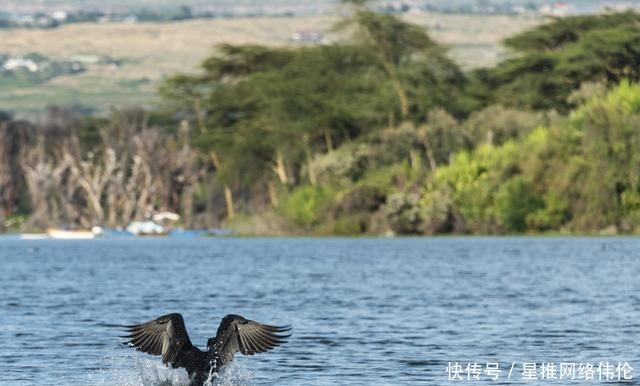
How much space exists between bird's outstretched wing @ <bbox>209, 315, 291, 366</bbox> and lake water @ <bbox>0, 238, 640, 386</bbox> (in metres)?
0.96

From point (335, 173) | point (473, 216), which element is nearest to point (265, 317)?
point (473, 216)

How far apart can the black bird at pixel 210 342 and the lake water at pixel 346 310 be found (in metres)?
0.81

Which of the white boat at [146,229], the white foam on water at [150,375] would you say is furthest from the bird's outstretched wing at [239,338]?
the white boat at [146,229]

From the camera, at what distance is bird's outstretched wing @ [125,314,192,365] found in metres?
21.6

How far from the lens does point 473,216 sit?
331 feet

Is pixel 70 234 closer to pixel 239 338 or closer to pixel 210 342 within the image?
pixel 210 342

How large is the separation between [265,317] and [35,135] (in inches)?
4664

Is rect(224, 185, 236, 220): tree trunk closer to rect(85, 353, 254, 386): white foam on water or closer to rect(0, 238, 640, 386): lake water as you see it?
rect(0, 238, 640, 386): lake water

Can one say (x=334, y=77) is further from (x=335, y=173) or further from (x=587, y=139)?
(x=587, y=139)

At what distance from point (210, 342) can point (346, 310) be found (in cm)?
1842

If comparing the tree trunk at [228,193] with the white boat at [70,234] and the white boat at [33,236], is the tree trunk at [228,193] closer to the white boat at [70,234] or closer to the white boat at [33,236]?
the white boat at [70,234]

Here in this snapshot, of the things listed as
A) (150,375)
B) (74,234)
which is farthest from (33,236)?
(150,375)

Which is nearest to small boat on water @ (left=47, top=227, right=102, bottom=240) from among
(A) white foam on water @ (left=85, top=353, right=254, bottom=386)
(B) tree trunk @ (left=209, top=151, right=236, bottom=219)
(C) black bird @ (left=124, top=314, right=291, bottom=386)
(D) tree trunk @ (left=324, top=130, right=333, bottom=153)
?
(B) tree trunk @ (left=209, top=151, right=236, bottom=219)

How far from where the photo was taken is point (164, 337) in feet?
71.5
